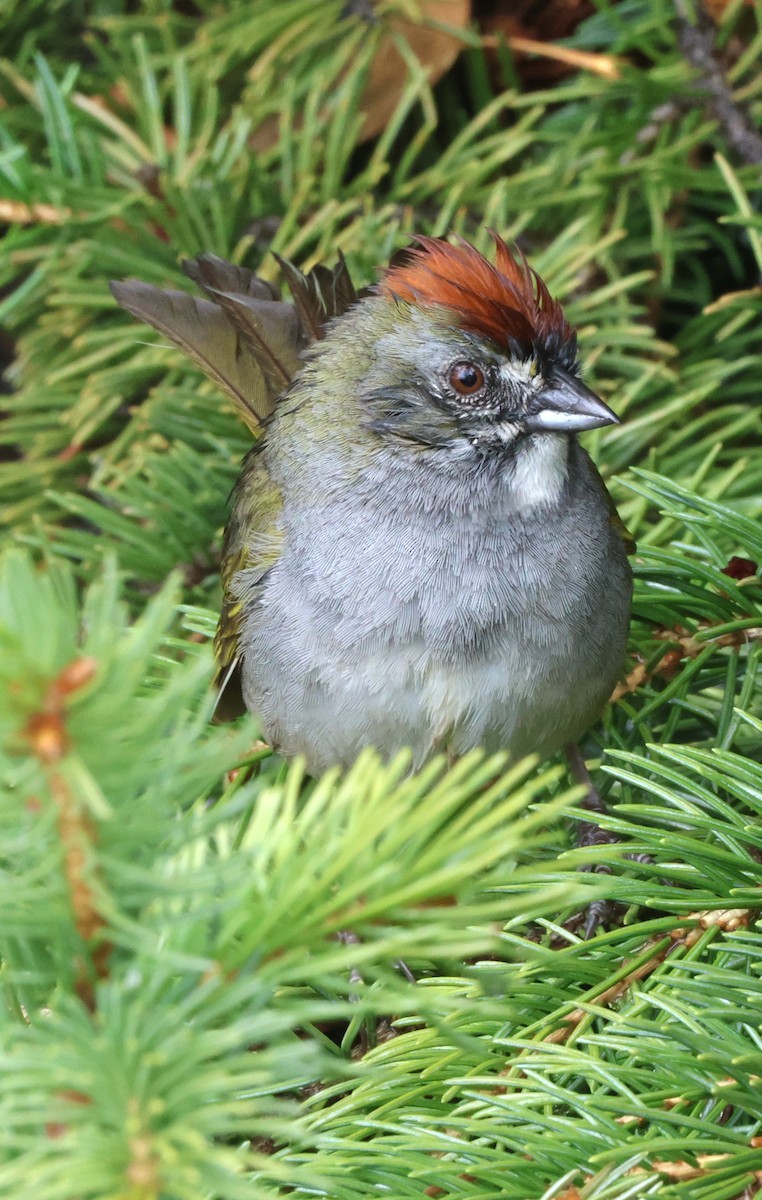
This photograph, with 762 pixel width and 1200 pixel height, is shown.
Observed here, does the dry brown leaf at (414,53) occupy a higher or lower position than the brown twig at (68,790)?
higher

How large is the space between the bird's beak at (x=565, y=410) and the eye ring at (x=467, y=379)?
0.11 m

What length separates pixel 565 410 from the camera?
7.82 feet

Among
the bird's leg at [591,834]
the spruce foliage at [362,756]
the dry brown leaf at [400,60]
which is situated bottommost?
the bird's leg at [591,834]

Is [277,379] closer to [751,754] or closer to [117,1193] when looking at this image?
[751,754]

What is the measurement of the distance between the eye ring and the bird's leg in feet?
2.25

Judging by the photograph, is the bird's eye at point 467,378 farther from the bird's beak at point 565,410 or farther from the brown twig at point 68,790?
the brown twig at point 68,790

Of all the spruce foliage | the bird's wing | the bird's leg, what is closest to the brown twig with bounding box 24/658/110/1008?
the spruce foliage

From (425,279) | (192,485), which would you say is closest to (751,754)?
(425,279)

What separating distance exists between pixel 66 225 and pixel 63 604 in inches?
86.4

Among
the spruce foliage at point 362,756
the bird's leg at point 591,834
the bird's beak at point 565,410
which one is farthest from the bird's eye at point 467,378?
the bird's leg at point 591,834

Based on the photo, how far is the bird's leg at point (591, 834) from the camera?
2.00 meters

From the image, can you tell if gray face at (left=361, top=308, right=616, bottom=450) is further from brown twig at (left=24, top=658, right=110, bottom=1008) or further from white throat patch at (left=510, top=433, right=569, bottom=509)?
brown twig at (left=24, top=658, right=110, bottom=1008)

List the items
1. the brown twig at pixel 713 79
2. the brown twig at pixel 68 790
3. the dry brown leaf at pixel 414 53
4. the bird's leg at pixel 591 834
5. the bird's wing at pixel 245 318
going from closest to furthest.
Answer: the brown twig at pixel 68 790
the bird's leg at pixel 591 834
the bird's wing at pixel 245 318
the brown twig at pixel 713 79
the dry brown leaf at pixel 414 53

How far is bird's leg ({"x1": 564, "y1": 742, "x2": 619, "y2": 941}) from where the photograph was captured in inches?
78.9
